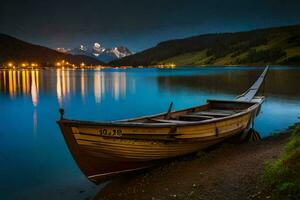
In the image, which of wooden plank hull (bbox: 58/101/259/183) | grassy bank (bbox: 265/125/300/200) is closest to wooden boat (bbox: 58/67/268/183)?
wooden plank hull (bbox: 58/101/259/183)

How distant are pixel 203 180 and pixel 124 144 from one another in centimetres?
287

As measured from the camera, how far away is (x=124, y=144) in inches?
417

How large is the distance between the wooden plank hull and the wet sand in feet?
1.68

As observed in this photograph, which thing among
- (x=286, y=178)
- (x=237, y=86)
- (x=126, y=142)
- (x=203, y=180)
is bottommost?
(x=203, y=180)

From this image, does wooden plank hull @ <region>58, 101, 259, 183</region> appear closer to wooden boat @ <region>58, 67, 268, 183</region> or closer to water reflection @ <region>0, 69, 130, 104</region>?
wooden boat @ <region>58, 67, 268, 183</region>

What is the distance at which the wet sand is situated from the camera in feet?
29.1

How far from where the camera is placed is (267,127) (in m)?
22.5

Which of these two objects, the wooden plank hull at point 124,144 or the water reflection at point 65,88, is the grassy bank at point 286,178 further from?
the water reflection at point 65,88

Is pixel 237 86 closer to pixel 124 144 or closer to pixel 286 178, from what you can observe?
pixel 124 144

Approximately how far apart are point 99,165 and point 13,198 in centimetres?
337

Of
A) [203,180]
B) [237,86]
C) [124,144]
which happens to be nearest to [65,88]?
[237,86]

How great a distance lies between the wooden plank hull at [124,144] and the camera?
10.1 metres

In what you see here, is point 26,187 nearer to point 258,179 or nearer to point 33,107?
point 258,179

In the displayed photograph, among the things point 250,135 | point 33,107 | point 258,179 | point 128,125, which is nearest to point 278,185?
point 258,179
